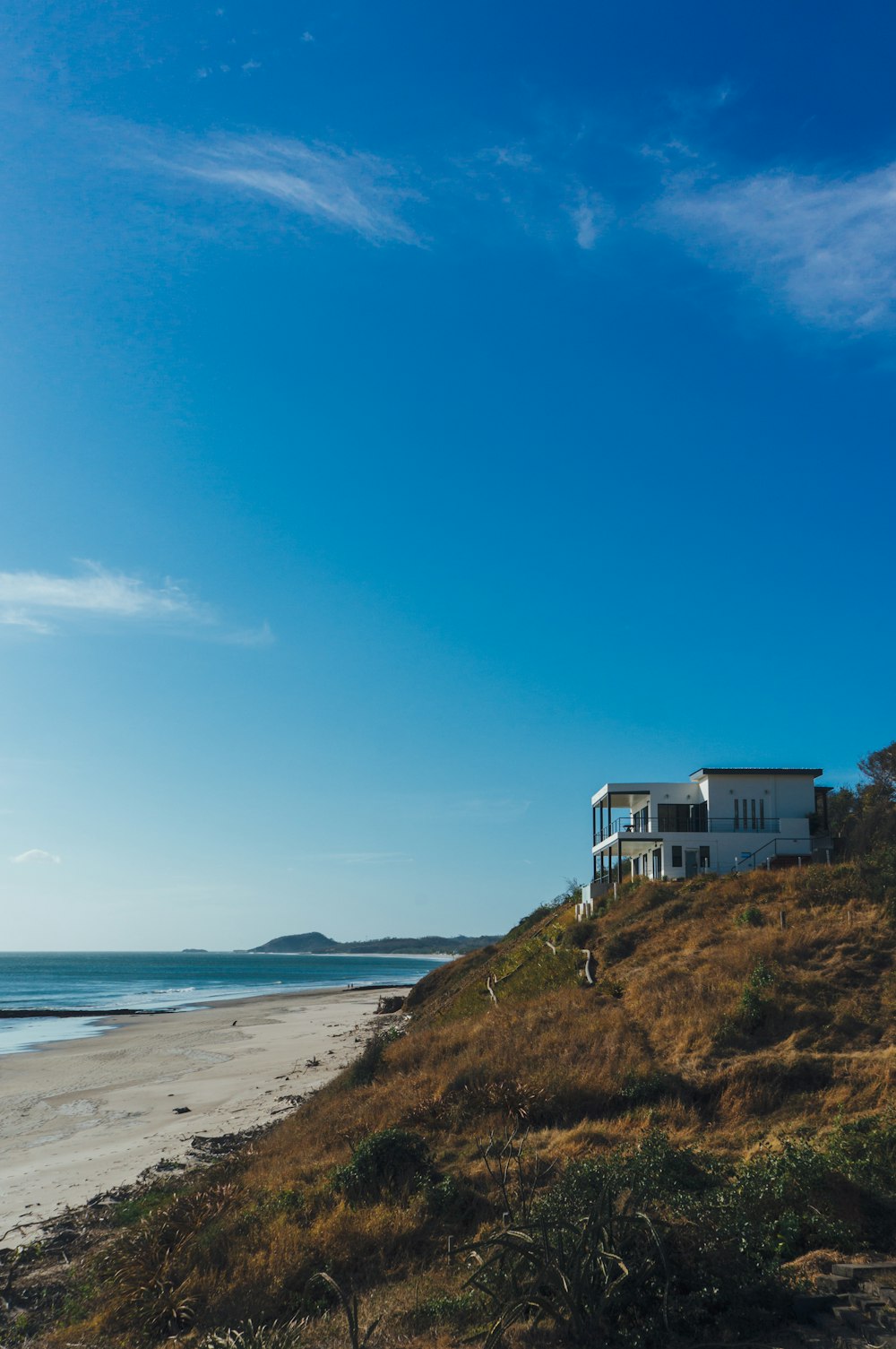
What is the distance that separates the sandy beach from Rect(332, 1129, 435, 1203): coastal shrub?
583 cm

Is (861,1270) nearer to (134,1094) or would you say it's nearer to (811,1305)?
(811,1305)

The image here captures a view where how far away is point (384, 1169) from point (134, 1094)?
66.2 ft

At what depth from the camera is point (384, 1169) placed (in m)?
13.4

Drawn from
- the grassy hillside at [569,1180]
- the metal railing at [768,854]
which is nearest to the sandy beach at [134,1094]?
the grassy hillside at [569,1180]

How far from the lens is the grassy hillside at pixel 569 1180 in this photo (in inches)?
347

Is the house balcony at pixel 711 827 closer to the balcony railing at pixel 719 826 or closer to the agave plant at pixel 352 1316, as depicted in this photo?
the balcony railing at pixel 719 826

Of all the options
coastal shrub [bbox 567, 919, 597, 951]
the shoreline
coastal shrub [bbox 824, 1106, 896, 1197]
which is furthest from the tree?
the shoreline

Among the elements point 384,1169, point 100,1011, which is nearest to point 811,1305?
point 384,1169

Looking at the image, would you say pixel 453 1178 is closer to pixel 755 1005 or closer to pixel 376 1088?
pixel 376 1088

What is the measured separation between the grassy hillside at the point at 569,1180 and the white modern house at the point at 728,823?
14427mm

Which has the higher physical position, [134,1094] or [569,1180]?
[569,1180]

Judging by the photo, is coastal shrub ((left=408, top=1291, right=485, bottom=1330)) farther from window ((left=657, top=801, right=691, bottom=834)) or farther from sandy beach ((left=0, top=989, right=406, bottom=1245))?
window ((left=657, top=801, right=691, bottom=834))

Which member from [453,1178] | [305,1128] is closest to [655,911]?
[305,1128]

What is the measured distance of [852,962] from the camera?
861 inches
